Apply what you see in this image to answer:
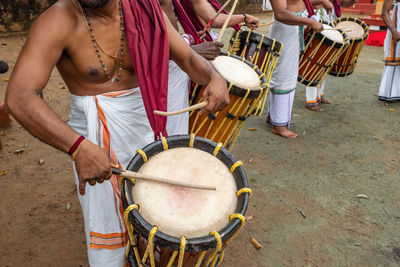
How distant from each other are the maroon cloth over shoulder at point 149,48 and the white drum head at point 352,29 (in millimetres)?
3727

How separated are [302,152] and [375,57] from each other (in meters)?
5.83

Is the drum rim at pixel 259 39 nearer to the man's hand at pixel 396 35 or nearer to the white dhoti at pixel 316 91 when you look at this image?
the white dhoti at pixel 316 91

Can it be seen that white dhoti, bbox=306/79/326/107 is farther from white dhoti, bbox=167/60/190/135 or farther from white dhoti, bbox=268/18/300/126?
white dhoti, bbox=167/60/190/135

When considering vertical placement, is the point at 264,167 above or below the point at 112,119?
below

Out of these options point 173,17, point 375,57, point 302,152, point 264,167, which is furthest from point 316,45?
point 375,57

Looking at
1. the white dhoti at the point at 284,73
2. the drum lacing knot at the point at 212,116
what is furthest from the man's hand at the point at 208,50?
the white dhoti at the point at 284,73

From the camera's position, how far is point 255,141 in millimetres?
4312

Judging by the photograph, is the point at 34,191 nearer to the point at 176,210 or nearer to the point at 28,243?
the point at 28,243

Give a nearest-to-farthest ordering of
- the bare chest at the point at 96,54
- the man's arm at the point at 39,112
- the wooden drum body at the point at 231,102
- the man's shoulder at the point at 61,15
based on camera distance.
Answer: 1. the man's arm at the point at 39,112
2. the man's shoulder at the point at 61,15
3. the bare chest at the point at 96,54
4. the wooden drum body at the point at 231,102

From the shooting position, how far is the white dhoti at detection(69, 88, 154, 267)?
1.80 meters

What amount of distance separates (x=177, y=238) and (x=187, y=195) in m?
0.21

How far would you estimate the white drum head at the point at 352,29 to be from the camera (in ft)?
15.7

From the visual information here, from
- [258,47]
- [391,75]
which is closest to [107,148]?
[258,47]

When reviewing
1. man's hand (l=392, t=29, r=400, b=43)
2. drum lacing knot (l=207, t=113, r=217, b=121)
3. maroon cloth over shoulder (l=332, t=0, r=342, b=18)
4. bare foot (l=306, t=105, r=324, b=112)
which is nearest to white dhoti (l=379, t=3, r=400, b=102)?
man's hand (l=392, t=29, r=400, b=43)
